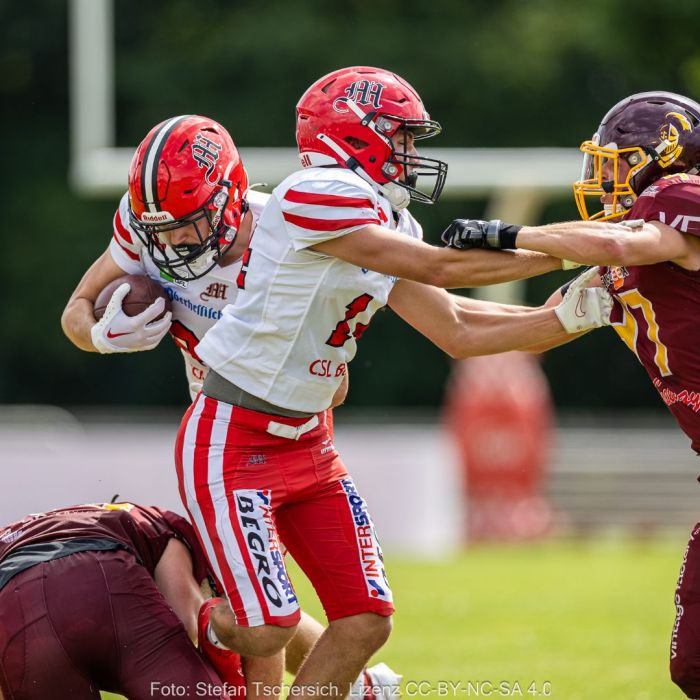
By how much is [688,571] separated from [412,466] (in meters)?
8.08

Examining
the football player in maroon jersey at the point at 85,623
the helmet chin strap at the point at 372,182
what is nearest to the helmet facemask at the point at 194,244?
the helmet chin strap at the point at 372,182

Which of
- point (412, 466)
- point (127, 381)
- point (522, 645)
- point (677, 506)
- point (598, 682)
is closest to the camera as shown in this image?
point (598, 682)

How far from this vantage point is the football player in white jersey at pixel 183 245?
186 inches

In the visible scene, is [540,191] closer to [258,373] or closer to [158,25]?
[258,373]

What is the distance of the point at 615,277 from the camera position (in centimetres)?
451

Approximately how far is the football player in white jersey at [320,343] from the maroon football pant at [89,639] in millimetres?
206

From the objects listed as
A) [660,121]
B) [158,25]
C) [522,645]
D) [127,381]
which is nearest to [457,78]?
[158,25]

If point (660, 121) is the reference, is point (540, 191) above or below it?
→ below

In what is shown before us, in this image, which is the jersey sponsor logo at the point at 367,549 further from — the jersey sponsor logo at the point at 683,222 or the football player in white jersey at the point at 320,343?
the jersey sponsor logo at the point at 683,222

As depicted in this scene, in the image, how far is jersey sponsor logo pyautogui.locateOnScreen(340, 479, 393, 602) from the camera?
4.47 meters

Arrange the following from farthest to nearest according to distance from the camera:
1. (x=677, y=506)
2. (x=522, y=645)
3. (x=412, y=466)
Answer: (x=677, y=506) → (x=412, y=466) → (x=522, y=645)

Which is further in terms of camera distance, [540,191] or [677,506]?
[677,506]

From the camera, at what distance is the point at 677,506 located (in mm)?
15984

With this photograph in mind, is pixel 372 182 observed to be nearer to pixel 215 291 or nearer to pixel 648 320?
pixel 215 291
